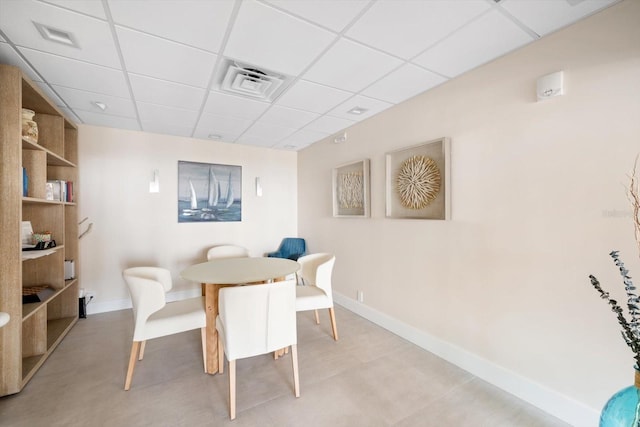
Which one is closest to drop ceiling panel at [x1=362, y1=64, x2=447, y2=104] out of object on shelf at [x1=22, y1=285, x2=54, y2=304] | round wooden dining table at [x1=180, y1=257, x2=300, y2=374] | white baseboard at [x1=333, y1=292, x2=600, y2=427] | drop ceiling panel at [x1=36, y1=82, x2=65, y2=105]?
round wooden dining table at [x1=180, y1=257, x2=300, y2=374]

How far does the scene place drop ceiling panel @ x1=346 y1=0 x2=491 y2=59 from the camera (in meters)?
1.50

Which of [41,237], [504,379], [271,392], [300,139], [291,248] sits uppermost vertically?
[300,139]

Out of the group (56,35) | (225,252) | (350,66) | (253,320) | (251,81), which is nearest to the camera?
(56,35)

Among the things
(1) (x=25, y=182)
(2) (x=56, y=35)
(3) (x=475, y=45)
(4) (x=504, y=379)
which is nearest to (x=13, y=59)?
(2) (x=56, y=35)

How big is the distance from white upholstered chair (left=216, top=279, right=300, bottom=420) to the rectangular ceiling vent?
173cm

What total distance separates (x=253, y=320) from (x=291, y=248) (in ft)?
9.26

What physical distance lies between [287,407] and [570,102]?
2.80 meters

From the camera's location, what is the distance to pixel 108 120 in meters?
3.34

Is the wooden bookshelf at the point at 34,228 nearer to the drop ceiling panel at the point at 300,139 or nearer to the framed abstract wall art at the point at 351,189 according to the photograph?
the drop ceiling panel at the point at 300,139

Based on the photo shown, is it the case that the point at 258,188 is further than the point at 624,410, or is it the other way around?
the point at 258,188

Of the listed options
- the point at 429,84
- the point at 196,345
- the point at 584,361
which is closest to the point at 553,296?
the point at 584,361

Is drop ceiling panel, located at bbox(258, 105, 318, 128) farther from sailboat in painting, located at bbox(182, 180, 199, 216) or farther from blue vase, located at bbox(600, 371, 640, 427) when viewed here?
blue vase, located at bbox(600, 371, 640, 427)

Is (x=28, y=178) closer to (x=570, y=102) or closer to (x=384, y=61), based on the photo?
(x=384, y=61)

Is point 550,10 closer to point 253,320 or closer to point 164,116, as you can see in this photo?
point 253,320
